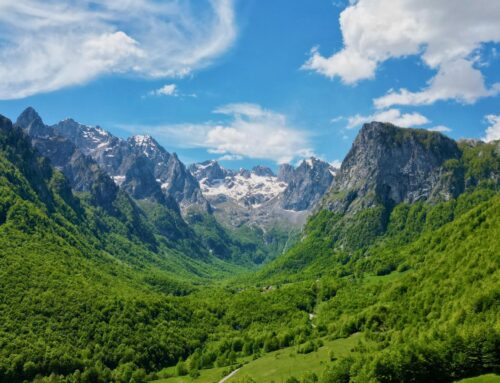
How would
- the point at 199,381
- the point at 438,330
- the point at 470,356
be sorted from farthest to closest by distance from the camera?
the point at 199,381 < the point at 438,330 < the point at 470,356

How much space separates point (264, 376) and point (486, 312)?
79.9 metres

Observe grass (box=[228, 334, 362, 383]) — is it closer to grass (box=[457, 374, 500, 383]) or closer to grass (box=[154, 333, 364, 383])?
grass (box=[154, 333, 364, 383])

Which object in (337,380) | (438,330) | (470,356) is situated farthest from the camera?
(438,330)

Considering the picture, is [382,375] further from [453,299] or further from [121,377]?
[121,377]

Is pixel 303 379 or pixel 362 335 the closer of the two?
pixel 303 379

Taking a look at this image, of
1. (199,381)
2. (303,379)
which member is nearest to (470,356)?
(303,379)

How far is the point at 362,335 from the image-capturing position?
193125mm

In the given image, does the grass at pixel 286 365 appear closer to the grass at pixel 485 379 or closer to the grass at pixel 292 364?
the grass at pixel 292 364

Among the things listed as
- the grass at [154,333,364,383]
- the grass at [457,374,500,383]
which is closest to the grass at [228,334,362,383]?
the grass at [154,333,364,383]

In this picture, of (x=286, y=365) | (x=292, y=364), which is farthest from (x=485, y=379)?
(x=286, y=365)

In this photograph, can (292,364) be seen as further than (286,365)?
No

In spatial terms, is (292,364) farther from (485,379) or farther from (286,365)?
(485,379)

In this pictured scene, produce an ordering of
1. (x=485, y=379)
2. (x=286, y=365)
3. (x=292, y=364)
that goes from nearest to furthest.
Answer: (x=485, y=379)
(x=292, y=364)
(x=286, y=365)

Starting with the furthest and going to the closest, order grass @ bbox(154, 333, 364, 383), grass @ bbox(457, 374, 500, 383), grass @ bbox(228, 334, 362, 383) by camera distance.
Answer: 1. grass @ bbox(154, 333, 364, 383)
2. grass @ bbox(228, 334, 362, 383)
3. grass @ bbox(457, 374, 500, 383)
